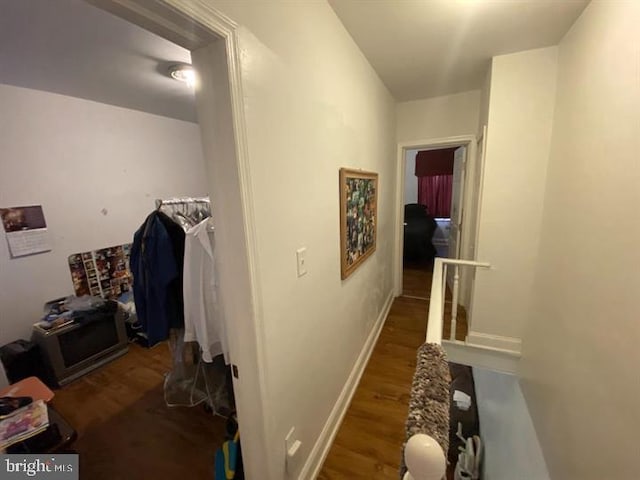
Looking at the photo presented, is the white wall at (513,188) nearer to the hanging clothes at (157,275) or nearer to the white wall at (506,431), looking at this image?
the white wall at (506,431)

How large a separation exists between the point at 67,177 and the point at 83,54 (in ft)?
4.13

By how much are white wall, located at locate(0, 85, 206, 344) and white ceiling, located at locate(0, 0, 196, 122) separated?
8.1 inches

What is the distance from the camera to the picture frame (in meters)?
1.71

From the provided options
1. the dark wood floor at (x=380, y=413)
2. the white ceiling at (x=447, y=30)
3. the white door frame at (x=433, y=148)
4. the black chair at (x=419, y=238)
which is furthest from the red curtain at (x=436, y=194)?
the white ceiling at (x=447, y=30)

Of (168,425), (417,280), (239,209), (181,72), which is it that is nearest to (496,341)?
(417,280)

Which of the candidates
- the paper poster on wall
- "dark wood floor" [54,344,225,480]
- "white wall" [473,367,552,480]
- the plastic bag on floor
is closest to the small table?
"dark wood floor" [54,344,225,480]

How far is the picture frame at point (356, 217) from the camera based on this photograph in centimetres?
171

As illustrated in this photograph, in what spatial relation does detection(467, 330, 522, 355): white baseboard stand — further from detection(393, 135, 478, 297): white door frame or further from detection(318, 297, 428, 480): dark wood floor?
detection(393, 135, 478, 297): white door frame

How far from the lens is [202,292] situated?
4.91 ft

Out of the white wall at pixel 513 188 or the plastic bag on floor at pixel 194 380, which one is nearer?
the plastic bag on floor at pixel 194 380

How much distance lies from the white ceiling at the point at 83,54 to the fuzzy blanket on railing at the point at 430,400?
1951mm

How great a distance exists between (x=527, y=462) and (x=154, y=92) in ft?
12.8

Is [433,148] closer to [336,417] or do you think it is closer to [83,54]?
[336,417]

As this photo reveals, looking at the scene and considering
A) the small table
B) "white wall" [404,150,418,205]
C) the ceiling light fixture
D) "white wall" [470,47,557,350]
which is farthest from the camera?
"white wall" [404,150,418,205]
